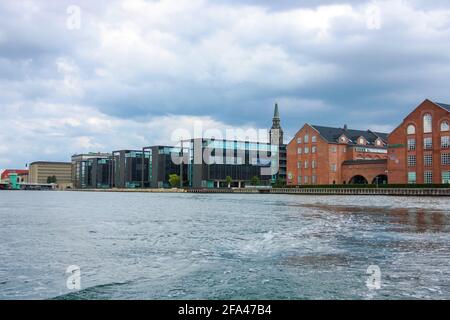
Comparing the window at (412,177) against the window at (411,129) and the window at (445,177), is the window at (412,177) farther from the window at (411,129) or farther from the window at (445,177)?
the window at (411,129)

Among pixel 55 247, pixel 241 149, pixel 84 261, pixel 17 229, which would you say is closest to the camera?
pixel 84 261

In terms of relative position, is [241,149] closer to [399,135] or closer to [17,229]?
[399,135]

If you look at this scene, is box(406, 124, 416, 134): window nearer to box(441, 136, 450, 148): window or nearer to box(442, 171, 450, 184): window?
box(441, 136, 450, 148): window

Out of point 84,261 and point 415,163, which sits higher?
point 415,163

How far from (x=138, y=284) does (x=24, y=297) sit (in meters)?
2.96

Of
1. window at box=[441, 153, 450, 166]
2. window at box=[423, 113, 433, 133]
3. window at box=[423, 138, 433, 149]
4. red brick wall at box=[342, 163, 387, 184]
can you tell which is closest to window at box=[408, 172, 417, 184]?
window at box=[423, 138, 433, 149]

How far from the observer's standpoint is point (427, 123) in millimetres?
93875

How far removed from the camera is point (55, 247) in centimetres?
2050

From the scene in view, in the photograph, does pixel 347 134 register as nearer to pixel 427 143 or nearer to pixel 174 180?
pixel 427 143

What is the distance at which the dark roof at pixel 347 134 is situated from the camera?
12150cm

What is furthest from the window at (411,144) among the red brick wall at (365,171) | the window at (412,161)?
the red brick wall at (365,171)

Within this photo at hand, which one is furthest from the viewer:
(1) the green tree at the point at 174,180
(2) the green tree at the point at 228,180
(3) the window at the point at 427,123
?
(1) the green tree at the point at 174,180

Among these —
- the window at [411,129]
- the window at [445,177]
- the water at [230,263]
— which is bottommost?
the water at [230,263]
